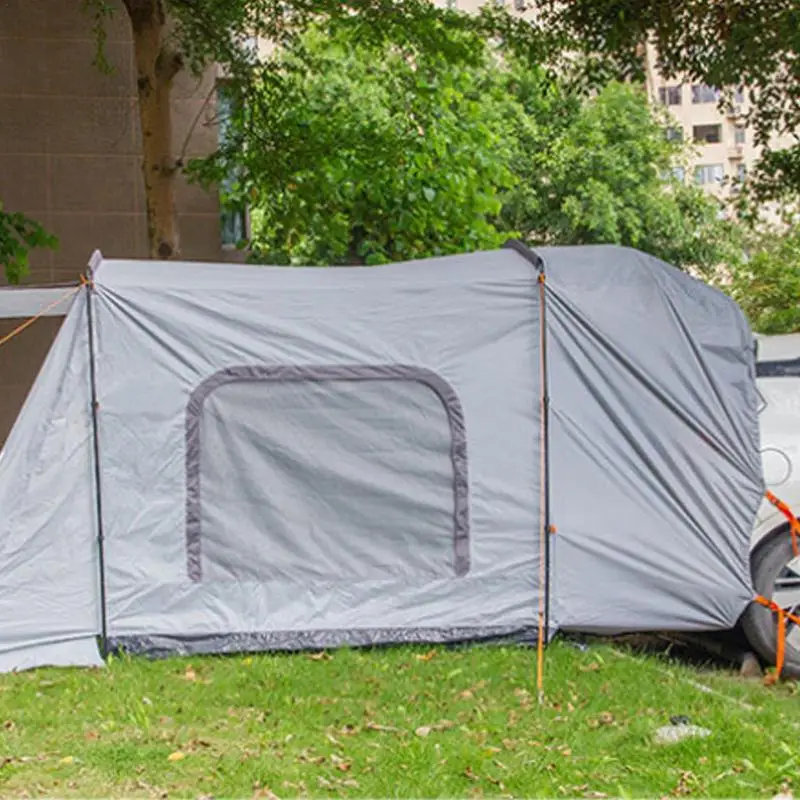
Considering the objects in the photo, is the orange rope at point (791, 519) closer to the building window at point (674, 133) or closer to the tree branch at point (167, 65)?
the tree branch at point (167, 65)

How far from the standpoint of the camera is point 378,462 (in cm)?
723

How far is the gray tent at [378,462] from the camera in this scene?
7.07 metres

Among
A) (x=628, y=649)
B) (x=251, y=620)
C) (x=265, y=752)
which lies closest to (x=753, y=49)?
(x=628, y=649)

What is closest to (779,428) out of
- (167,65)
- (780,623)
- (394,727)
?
(780,623)

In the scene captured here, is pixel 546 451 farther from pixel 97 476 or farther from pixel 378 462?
pixel 97 476

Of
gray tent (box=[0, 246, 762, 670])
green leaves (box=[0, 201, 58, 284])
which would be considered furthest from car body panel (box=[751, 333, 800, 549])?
green leaves (box=[0, 201, 58, 284])

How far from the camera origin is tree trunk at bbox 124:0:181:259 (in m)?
12.2

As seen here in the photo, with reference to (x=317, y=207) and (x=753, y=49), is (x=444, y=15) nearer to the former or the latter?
(x=317, y=207)

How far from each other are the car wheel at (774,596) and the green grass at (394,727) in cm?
27

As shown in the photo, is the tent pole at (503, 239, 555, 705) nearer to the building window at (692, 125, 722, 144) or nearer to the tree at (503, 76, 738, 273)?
the tree at (503, 76, 738, 273)

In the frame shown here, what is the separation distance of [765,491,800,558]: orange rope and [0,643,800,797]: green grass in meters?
0.75

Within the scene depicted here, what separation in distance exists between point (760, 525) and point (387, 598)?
1.97 m

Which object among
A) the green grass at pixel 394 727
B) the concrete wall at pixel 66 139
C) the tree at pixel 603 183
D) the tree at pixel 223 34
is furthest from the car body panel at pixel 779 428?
the tree at pixel 603 183

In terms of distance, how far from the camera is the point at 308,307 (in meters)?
7.23
